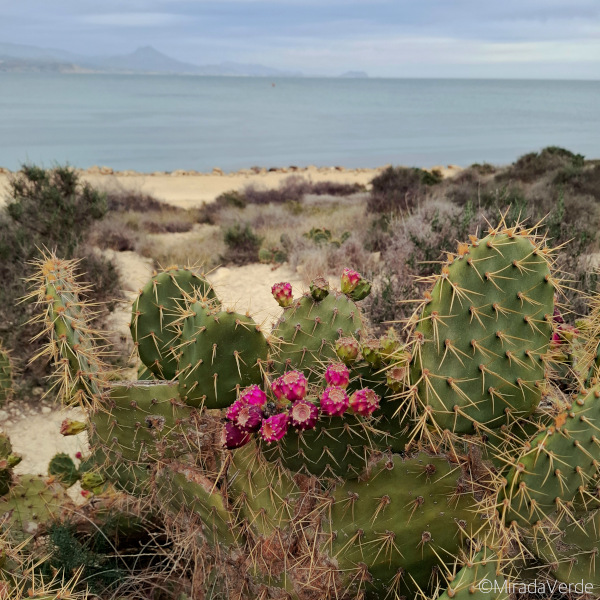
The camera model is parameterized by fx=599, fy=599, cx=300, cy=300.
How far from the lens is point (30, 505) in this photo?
294 cm

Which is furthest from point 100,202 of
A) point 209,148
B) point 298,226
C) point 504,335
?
point 209,148

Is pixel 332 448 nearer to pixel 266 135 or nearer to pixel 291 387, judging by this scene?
pixel 291 387

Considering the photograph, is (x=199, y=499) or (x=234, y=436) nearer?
(x=234, y=436)

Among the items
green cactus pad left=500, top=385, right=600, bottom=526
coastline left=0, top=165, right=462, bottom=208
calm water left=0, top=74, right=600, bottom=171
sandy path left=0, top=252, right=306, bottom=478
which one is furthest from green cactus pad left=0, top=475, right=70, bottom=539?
calm water left=0, top=74, right=600, bottom=171

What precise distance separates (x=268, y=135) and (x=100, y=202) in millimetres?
49887

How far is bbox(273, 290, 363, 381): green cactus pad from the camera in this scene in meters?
2.22

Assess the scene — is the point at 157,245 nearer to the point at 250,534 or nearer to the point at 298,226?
the point at 298,226

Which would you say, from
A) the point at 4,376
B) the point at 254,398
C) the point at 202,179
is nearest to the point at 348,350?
the point at 254,398

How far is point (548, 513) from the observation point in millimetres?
1681

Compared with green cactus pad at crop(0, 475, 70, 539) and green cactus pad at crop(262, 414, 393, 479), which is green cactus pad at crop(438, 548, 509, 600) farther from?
green cactus pad at crop(0, 475, 70, 539)

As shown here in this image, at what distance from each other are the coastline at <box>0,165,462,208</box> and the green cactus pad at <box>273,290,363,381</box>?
15773 millimetres

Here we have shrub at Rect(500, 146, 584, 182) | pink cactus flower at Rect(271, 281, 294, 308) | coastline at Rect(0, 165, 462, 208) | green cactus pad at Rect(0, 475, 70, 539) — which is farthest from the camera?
coastline at Rect(0, 165, 462, 208)

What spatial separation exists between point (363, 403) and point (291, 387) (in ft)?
0.72

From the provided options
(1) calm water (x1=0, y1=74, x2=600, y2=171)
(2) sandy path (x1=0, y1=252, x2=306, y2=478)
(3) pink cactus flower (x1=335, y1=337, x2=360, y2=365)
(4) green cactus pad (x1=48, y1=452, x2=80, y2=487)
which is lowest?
(1) calm water (x1=0, y1=74, x2=600, y2=171)
